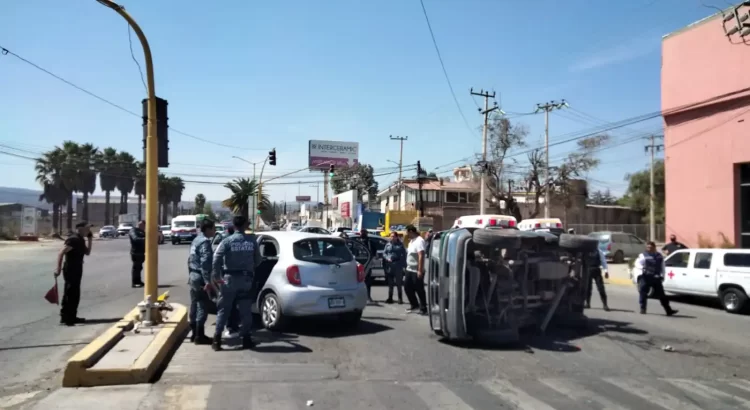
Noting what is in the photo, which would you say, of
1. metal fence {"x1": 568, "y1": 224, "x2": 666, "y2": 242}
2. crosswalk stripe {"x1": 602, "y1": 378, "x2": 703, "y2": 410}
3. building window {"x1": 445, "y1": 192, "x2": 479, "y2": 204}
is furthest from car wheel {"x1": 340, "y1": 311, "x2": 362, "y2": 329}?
building window {"x1": 445, "y1": 192, "x2": 479, "y2": 204}

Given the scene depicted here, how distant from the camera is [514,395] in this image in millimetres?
6242

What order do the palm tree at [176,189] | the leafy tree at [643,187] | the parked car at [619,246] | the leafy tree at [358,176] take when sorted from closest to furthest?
the parked car at [619,246] → the leafy tree at [643,187] → the palm tree at [176,189] → the leafy tree at [358,176]

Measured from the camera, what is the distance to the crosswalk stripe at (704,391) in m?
6.28

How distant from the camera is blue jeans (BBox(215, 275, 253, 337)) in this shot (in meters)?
7.93

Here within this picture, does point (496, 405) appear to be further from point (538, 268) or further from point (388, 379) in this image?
point (538, 268)

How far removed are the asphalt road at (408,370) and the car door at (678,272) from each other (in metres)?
4.26

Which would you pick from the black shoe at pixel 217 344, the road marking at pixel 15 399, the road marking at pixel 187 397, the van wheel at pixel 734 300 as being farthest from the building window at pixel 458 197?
the road marking at pixel 15 399

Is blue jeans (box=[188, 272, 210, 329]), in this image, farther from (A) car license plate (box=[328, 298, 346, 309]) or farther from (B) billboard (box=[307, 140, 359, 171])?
(B) billboard (box=[307, 140, 359, 171])

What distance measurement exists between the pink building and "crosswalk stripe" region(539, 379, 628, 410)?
1928 cm

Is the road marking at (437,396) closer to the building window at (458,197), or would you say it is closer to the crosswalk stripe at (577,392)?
the crosswalk stripe at (577,392)

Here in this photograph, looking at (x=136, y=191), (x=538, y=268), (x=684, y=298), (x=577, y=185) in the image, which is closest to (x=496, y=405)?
(x=538, y=268)

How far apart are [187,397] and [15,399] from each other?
1698 millimetres

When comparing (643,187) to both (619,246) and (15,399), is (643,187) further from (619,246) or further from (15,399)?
(15,399)

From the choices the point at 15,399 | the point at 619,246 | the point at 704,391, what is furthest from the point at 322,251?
the point at 619,246
